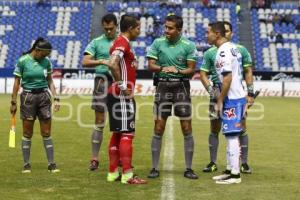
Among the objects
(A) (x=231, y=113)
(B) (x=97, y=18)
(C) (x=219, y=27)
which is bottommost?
(A) (x=231, y=113)

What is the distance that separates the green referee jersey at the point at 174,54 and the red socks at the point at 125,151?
122 cm

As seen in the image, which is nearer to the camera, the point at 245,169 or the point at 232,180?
the point at 232,180

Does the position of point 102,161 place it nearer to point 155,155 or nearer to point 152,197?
point 155,155

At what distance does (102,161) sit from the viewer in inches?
432

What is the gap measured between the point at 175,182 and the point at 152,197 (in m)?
1.10

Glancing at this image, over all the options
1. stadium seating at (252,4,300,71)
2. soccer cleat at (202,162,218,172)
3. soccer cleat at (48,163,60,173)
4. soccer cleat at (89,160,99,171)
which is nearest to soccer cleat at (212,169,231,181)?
soccer cleat at (202,162,218,172)

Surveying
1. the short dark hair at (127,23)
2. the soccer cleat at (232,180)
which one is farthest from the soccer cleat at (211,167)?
the short dark hair at (127,23)

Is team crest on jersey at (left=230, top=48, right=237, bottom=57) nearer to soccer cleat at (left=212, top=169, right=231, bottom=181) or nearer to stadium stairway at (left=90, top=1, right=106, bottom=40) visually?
soccer cleat at (left=212, top=169, right=231, bottom=181)

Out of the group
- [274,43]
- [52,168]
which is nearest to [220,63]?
[52,168]

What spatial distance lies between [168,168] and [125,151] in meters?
1.58

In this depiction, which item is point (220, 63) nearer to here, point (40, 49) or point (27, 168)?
point (40, 49)

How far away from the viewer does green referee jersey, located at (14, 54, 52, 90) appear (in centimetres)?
959

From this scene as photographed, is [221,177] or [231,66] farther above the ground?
[231,66]

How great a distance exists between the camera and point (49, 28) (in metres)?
46.8
